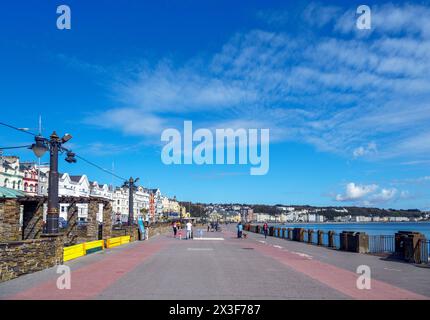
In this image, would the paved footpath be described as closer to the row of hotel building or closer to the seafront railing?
the seafront railing

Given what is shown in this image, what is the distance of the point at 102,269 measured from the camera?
15508 mm

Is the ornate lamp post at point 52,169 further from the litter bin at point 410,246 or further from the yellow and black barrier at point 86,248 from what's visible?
the litter bin at point 410,246

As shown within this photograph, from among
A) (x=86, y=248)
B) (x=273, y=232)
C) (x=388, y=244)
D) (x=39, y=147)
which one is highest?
(x=39, y=147)

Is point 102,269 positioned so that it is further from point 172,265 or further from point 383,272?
point 383,272

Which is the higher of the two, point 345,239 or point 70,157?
point 70,157

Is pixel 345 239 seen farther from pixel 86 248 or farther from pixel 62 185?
pixel 62 185

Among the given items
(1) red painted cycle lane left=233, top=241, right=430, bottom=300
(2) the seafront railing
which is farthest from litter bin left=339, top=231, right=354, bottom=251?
(1) red painted cycle lane left=233, top=241, right=430, bottom=300

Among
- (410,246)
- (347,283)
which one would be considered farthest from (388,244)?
(347,283)
